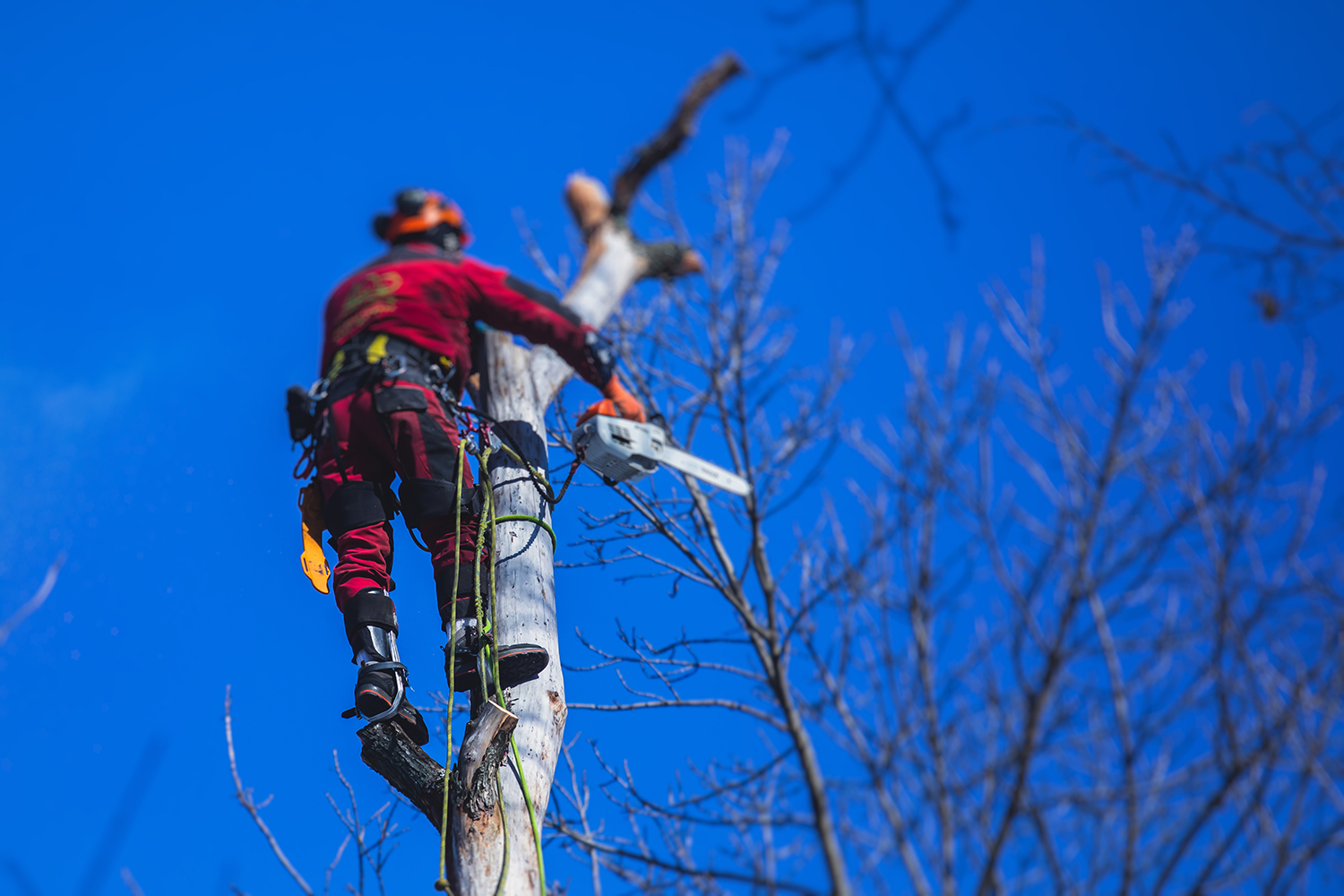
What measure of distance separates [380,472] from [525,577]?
606mm

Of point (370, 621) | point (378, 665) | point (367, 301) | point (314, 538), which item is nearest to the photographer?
point (378, 665)

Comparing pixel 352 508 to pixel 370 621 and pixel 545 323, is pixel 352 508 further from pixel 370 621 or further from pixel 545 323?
pixel 545 323

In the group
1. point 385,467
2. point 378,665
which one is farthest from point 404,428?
point 378,665

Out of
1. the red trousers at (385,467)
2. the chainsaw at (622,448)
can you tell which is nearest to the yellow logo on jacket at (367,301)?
the red trousers at (385,467)

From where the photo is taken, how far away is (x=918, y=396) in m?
6.12

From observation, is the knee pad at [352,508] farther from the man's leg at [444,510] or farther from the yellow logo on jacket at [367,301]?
the yellow logo on jacket at [367,301]

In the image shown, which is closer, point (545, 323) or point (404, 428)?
point (404, 428)

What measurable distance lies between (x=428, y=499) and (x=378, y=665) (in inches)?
19.6

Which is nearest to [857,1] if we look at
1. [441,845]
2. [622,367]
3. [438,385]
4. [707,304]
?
[707,304]

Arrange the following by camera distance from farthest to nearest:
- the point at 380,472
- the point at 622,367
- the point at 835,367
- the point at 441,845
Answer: the point at 835,367 < the point at 622,367 < the point at 380,472 < the point at 441,845

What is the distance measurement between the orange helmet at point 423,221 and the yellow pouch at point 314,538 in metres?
1.39

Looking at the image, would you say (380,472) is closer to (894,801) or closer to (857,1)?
(857,1)

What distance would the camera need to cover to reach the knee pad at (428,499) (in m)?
2.62

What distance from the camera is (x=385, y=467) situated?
2.88 m
